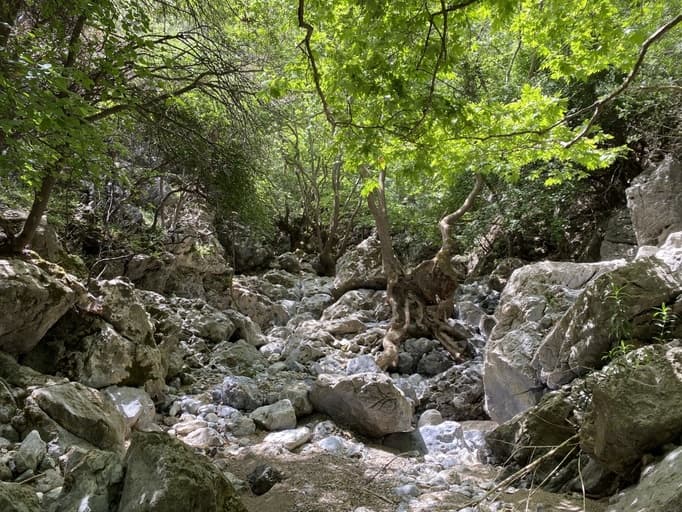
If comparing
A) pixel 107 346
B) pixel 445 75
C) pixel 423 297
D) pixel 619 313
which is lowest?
pixel 619 313

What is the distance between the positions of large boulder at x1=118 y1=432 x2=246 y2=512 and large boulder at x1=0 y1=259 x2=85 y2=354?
2.50 m

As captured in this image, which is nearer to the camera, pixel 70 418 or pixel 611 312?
pixel 70 418

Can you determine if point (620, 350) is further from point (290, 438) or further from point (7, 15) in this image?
point (7, 15)

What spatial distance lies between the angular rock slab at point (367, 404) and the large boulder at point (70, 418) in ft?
9.31

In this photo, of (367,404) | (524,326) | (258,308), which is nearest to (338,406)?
(367,404)

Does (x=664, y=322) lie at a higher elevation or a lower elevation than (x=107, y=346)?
lower

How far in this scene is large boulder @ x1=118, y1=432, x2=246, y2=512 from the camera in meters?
2.26

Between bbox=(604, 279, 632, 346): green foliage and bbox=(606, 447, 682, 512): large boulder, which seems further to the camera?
bbox=(604, 279, 632, 346): green foliage

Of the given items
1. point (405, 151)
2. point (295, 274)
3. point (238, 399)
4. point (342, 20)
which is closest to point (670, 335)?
point (405, 151)

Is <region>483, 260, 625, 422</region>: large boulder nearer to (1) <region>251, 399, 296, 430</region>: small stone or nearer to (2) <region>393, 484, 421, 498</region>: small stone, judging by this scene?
(2) <region>393, 484, 421, 498</region>: small stone

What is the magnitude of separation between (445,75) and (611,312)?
8.99 feet

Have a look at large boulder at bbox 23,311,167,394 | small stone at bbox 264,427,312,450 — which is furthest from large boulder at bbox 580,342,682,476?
large boulder at bbox 23,311,167,394

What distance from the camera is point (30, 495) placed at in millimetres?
2176

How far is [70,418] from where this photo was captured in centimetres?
353
